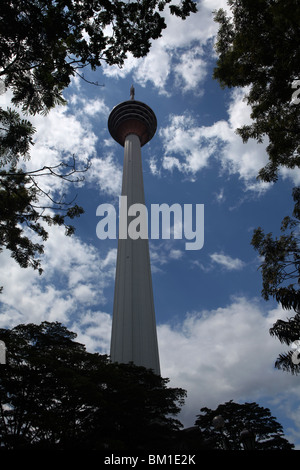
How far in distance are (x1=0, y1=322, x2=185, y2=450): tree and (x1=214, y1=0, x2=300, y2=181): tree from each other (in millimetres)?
10980

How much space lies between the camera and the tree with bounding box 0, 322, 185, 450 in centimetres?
1163

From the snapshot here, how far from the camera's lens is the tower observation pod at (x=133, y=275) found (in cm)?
3048

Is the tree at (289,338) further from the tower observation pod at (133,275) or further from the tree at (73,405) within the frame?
the tower observation pod at (133,275)

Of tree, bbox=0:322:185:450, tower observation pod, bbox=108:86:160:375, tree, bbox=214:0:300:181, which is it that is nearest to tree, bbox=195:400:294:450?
tower observation pod, bbox=108:86:160:375

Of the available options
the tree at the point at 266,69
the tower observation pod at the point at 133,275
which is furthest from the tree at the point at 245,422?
the tree at the point at 266,69

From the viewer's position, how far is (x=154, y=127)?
52.4 metres

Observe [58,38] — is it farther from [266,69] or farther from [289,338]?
[289,338]

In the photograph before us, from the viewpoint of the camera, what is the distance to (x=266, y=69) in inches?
437

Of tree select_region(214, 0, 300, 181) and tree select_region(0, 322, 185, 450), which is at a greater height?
tree select_region(214, 0, 300, 181)

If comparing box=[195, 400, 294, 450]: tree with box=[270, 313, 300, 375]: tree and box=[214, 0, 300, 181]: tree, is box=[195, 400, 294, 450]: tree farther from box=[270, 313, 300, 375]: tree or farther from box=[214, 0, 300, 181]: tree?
box=[214, 0, 300, 181]: tree

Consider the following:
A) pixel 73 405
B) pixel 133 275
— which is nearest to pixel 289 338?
pixel 73 405

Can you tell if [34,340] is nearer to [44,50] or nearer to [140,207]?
[44,50]

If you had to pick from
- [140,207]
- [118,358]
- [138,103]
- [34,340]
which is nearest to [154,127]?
[138,103]

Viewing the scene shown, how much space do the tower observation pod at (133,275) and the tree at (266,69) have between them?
22781 mm
